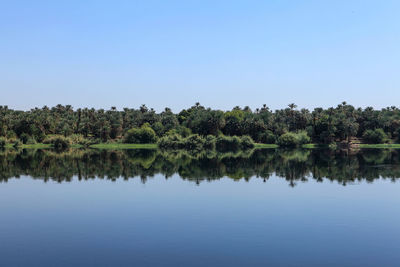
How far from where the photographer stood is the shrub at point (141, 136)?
16012cm

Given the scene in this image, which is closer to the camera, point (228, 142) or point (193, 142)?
point (193, 142)

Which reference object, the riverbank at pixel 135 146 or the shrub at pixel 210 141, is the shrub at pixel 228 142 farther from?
the riverbank at pixel 135 146

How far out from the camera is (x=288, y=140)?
153875mm

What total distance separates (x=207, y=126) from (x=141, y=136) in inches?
1175

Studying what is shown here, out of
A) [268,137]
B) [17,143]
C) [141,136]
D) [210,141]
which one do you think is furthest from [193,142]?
[17,143]

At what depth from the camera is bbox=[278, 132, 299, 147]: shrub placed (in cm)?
15375

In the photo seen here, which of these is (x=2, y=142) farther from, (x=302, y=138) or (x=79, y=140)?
(x=302, y=138)

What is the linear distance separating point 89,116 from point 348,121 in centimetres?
11503

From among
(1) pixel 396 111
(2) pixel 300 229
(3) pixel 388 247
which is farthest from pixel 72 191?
(1) pixel 396 111

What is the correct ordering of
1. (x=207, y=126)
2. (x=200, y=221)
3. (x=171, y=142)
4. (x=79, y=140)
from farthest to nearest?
(x=207, y=126)
(x=79, y=140)
(x=171, y=142)
(x=200, y=221)

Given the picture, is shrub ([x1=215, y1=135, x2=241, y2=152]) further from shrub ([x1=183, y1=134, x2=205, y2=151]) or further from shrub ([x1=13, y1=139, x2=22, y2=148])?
shrub ([x1=13, y1=139, x2=22, y2=148])

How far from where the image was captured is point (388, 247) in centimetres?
2512

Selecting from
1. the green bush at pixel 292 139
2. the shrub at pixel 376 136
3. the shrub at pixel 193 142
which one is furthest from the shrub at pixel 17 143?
the shrub at pixel 376 136

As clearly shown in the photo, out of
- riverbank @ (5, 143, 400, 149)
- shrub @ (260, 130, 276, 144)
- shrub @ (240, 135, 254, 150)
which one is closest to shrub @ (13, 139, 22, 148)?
riverbank @ (5, 143, 400, 149)
